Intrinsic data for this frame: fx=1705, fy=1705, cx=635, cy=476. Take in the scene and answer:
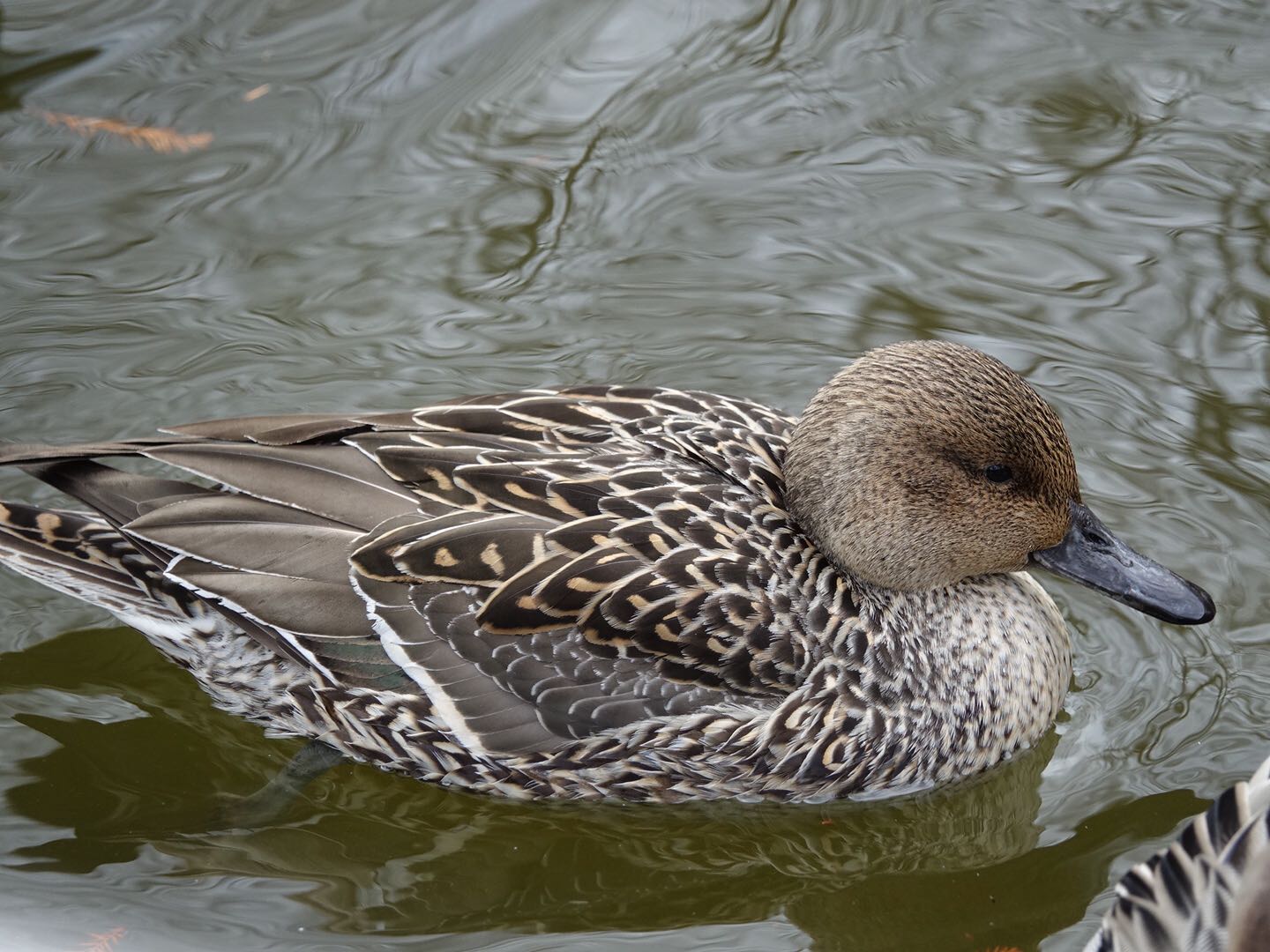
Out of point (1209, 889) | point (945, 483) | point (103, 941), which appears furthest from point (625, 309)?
point (1209, 889)

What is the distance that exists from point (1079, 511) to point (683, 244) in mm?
2910

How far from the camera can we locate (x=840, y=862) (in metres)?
5.46

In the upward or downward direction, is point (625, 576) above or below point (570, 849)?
above

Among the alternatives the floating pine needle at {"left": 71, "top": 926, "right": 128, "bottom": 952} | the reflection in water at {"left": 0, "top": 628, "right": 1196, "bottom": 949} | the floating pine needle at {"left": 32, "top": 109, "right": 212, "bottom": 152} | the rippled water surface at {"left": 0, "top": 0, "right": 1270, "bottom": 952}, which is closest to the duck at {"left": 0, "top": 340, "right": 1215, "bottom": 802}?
the reflection in water at {"left": 0, "top": 628, "right": 1196, "bottom": 949}

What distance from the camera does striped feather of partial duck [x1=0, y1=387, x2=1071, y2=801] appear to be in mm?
5281

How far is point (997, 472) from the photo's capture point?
5434 millimetres

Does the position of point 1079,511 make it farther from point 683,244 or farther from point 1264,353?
point 683,244

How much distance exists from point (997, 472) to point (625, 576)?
1.24 metres

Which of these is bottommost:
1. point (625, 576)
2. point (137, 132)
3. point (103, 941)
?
point (103, 941)

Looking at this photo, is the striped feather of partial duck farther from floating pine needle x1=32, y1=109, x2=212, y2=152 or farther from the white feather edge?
floating pine needle x1=32, y1=109, x2=212, y2=152

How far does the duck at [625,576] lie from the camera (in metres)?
5.29

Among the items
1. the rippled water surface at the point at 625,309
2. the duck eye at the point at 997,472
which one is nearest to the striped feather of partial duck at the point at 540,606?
the rippled water surface at the point at 625,309

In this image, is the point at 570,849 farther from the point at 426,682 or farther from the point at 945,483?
the point at 945,483

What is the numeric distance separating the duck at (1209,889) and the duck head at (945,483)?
3.99ft
